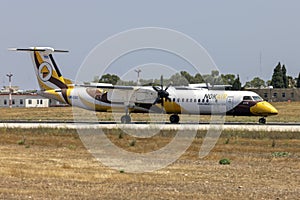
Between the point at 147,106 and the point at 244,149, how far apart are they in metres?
19.8

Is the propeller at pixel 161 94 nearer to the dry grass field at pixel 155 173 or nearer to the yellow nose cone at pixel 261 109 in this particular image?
the yellow nose cone at pixel 261 109

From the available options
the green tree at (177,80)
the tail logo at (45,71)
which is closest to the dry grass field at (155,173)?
the green tree at (177,80)

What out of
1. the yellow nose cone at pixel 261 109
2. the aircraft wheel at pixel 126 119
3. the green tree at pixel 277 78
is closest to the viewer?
the yellow nose cone at pixel 261 109

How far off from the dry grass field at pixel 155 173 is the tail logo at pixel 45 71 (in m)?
20.5

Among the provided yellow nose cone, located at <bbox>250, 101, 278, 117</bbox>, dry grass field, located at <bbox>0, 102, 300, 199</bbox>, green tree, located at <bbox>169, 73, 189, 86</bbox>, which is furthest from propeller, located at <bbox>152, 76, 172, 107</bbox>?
dry grass field, located at <bbox>0, 102, 300, 199</bbox>

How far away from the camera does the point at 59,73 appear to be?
2068 inches

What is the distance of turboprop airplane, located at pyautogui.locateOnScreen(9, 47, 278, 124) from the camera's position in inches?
1781

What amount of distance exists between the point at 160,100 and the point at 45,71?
11249 millimetres

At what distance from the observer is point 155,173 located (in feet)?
64.7

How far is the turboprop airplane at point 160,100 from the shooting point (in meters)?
45.2

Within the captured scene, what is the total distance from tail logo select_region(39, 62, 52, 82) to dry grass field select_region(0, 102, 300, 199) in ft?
67.3

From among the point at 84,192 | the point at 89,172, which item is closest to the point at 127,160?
Answer: the point at 89,172

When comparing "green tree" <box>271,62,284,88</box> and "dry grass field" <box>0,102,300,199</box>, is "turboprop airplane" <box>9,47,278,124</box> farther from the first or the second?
"green tree" <box>271,62,284,88</box>

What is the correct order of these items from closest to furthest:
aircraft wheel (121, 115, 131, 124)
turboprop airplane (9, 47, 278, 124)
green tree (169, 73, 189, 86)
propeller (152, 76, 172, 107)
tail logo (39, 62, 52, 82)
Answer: turboprop airplane (9, 47, 278, 124) → propeller (152, 76, 172, 107) → aircraft wheel (121, 115, 131, 124) → green tree (169, 73, 189, 86) → tail logo (39, 62, 52, 82)
